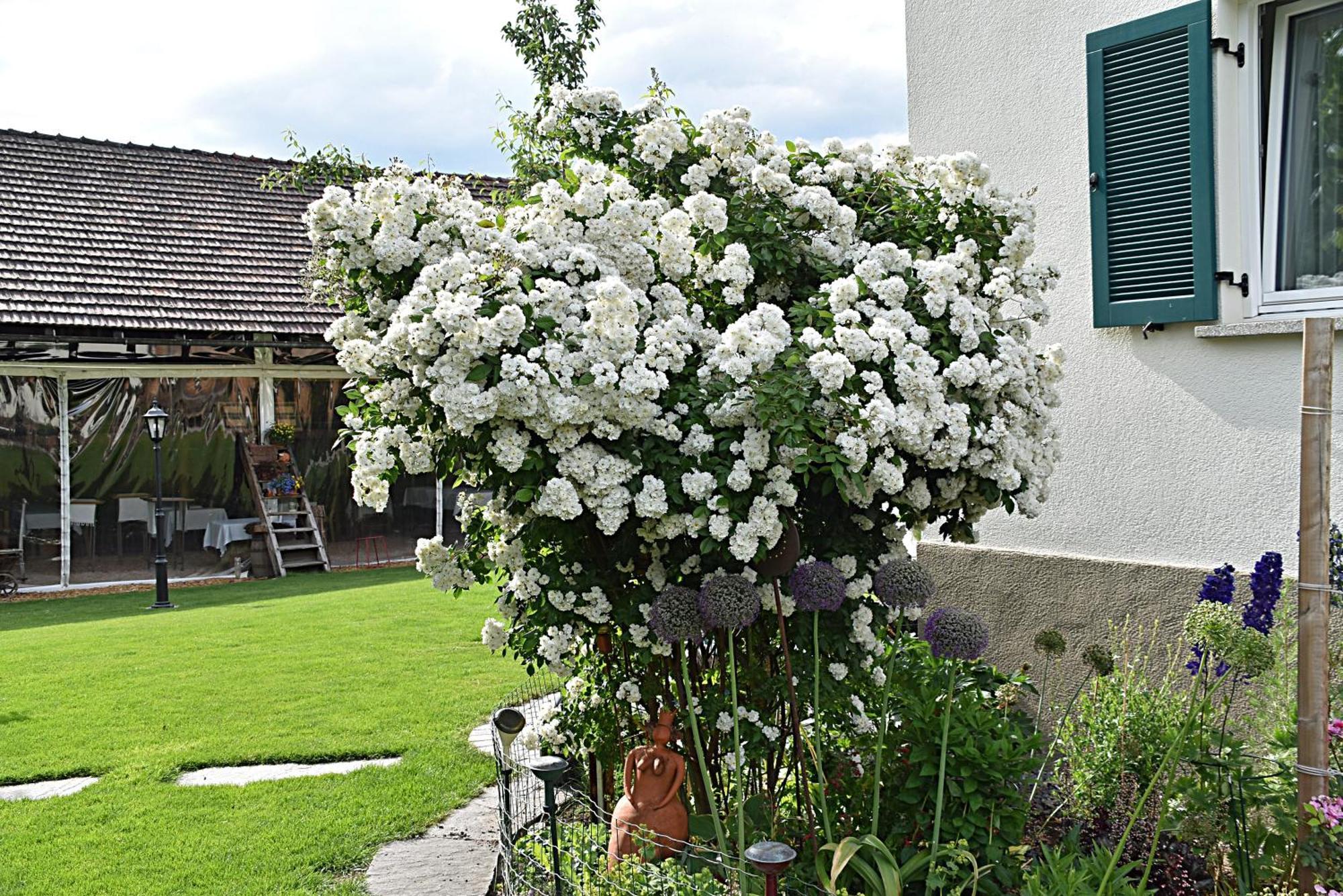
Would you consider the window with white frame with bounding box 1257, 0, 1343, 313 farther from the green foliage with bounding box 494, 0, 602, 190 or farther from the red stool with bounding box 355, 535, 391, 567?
the red stool with bounding box 355, 535, 391, 567

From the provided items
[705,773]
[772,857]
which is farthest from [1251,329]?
[772,857]

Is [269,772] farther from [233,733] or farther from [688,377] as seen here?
[688,377]

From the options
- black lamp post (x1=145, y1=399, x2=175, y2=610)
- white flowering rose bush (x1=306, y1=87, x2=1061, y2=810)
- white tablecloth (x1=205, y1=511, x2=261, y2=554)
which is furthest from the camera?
white tablecloth (x1=205, y1=511, x2=261, y2=554)

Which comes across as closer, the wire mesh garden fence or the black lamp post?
the wire mesh garden fence

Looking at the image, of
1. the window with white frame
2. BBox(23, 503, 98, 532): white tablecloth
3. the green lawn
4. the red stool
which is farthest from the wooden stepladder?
the window with white frame

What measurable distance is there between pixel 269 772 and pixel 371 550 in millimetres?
10347

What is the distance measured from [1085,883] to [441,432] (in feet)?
7.85

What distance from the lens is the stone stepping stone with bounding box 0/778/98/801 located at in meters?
5.61

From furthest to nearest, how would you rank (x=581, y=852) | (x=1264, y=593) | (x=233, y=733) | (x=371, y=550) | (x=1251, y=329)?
(x=371, y=550) → (x=233, y=733) → (x=1251, y=329) → (x=581, y=852) → (x=1264, y=593)

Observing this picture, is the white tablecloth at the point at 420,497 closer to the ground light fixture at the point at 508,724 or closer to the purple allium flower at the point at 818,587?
the ground light fixture at the point at 508,724

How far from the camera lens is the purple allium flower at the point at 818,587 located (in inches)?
138

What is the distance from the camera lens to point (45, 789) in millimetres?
5734

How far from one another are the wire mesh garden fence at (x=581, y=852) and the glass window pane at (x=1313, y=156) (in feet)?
10.4

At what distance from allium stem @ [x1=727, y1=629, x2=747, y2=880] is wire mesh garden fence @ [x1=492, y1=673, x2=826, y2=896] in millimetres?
36
